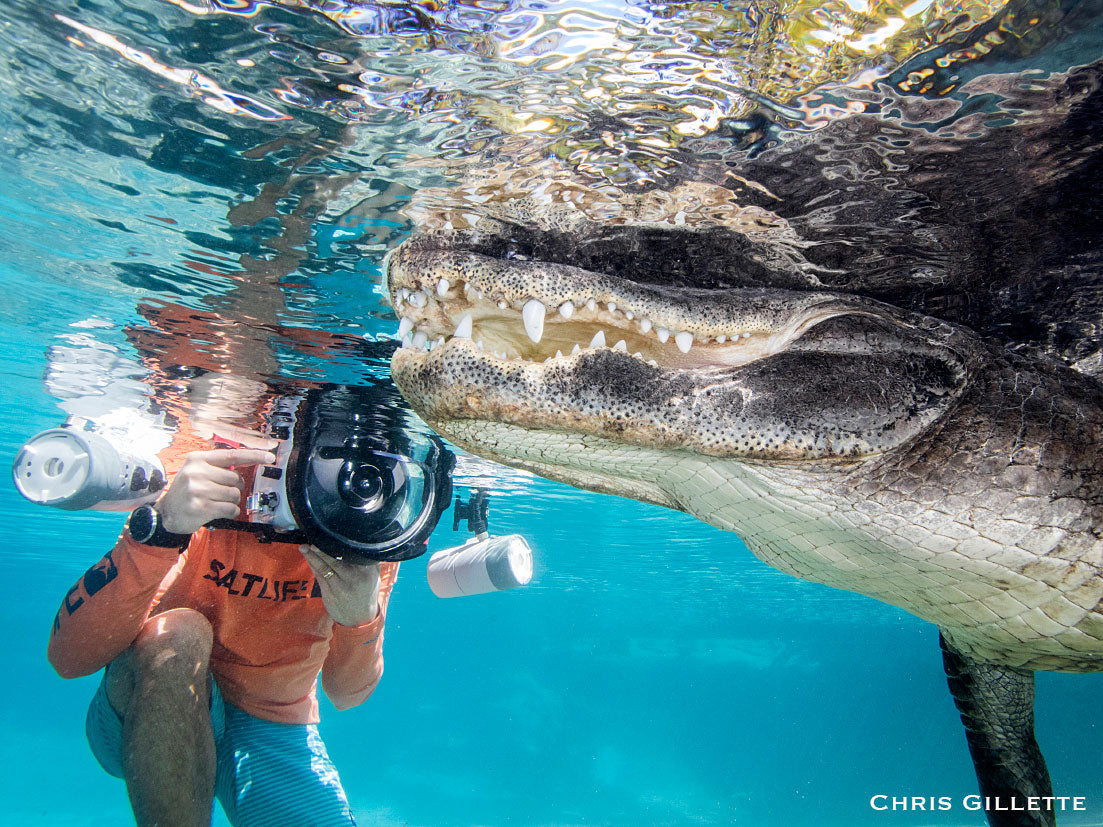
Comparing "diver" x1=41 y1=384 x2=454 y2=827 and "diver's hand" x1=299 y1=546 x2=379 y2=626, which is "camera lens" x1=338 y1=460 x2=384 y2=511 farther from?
"diver's hand" x1=299 y1=546 x2=379 y2=626

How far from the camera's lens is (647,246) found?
3.74m

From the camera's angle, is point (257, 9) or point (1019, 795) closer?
point (257, 9)

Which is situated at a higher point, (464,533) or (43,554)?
(464,533)

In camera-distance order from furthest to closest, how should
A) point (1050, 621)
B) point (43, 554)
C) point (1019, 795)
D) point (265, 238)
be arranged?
point (43, 554) < point (265, 238) < point (1019, 795) < point (1050, 621)

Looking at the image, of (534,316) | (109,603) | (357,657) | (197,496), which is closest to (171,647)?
(109,603)

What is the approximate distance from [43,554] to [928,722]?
93.7 metres

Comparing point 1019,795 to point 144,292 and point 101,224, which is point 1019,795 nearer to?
point 101,224

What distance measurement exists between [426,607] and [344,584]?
52.0 meters

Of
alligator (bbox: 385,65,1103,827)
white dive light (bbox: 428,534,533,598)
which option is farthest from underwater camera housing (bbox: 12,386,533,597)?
white dive light (bbox: 428,534,533,598)

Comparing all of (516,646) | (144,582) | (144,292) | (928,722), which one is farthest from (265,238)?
(928,722)

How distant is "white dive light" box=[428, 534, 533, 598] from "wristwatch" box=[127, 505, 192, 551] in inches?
167

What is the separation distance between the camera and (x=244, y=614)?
15.1 ft

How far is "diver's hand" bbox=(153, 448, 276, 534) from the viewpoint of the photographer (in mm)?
3689

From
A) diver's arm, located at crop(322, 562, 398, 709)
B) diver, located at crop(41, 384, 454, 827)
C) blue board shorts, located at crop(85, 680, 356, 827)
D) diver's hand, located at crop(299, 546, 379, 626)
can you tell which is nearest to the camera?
diver, located at crop(41, 384, 454, 827)
